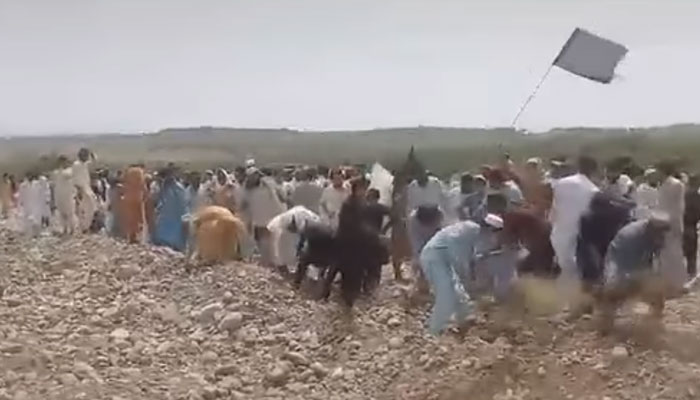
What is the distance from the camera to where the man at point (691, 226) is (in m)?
9.74

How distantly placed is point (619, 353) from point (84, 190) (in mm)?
7940

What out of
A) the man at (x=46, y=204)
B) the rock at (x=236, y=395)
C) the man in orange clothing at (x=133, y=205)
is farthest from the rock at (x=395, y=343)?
the man at (x=46, y=204)

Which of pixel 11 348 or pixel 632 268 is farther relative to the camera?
pixel 11 348

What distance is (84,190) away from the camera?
1362 centimetres

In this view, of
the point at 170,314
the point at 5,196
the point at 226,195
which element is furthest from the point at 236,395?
the point at 5,196

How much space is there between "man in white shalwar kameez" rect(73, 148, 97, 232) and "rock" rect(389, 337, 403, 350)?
6.24m

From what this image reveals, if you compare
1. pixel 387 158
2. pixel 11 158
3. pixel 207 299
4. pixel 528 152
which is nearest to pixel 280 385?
pixel 207 299

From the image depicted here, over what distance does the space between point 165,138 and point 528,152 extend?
507 inches

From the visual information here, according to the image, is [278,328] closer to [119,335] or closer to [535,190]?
[119,335]

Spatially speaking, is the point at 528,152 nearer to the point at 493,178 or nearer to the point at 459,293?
the point at 493,178

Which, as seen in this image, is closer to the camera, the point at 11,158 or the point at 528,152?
the point at 528,152

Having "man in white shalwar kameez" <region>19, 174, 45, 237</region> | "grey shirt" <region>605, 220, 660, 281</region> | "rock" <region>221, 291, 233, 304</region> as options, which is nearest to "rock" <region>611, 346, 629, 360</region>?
"grey shirt" <region>605, 220, 660, 281</region>

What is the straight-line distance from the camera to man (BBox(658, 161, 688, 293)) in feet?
29.2

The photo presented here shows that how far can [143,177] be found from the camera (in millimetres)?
12875
